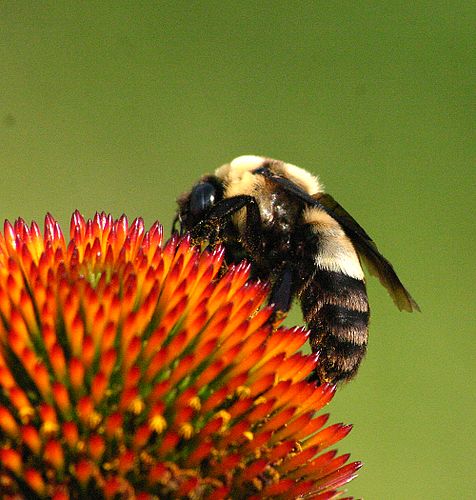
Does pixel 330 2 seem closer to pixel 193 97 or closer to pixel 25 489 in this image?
pixel 193 97

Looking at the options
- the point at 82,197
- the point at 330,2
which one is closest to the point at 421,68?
the point at 330,2

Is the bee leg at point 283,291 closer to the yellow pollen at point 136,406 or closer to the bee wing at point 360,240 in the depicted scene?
the bee wing at point 360,240

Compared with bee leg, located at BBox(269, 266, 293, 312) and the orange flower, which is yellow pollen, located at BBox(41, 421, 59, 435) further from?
bee leg, located at BBox(269, 266, 293, 312)

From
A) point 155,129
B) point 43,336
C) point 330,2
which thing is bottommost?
point 43,336

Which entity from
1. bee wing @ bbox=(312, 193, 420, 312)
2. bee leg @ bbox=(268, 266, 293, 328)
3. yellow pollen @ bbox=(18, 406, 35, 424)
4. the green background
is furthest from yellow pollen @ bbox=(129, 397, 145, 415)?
the green background

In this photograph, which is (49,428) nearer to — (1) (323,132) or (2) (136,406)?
(2) (136,406)

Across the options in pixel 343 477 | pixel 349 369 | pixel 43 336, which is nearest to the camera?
pixel 43 336

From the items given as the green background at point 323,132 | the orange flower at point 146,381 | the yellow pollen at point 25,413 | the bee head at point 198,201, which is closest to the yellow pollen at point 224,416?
the orange flower at point 146,381

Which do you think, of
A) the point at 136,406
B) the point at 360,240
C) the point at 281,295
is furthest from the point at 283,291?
the point at 136,406
